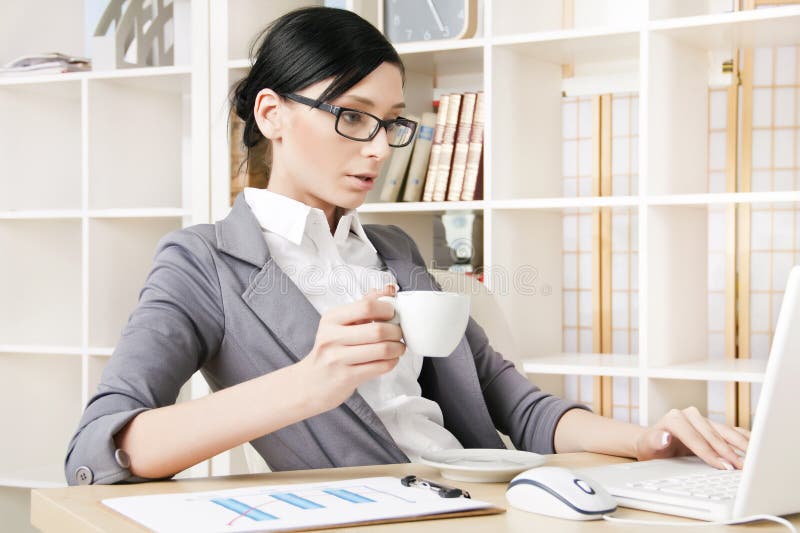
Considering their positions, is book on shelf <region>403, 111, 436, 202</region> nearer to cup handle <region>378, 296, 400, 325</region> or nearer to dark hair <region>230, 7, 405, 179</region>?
dark hair <region>230, 7, 405, 179</region>

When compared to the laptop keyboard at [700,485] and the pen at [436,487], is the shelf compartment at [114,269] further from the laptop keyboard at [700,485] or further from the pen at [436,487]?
the laptop keyboard at [700,485]

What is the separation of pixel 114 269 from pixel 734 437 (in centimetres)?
213

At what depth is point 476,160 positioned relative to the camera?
2.54 m

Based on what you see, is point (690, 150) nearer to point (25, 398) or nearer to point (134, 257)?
point (134, 257)

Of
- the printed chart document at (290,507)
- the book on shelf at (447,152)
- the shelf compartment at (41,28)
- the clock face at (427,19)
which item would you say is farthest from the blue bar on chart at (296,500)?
the shelf compartment at (41,28)

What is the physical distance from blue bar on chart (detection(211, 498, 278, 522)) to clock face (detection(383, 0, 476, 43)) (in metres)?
1.84

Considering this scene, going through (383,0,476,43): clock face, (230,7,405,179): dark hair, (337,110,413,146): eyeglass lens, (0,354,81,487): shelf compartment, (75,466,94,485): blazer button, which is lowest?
(0,354,81,487): shelf compartment

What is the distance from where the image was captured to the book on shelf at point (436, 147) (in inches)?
102

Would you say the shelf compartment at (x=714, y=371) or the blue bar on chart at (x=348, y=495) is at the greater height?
the blue bar on chart at (x=348, y=495)

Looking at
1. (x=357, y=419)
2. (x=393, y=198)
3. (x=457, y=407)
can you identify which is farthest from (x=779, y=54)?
(x=357, y=419)

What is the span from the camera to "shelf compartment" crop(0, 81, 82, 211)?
2951mm

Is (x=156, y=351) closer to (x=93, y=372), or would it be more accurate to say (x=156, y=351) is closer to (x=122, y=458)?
(x=122, y=458)

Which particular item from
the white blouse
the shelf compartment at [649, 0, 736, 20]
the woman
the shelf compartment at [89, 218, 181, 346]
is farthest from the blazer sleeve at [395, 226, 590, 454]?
the shelf compartment at [89, 218, 181, 346]

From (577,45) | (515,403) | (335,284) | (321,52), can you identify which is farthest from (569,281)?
(321,52)
